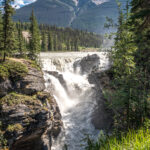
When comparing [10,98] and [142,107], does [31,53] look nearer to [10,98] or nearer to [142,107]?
[10,98]

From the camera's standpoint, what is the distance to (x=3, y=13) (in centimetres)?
1744

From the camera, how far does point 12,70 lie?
611 inches

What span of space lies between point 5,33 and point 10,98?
8.62 metres

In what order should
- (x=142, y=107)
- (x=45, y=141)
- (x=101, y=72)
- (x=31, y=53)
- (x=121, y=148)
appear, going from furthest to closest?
(x=31, y=53) < (x=101, y=72) < (x=45, y=141) < (x=142, y=107) < (x=121, y=148)

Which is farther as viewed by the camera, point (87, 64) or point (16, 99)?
point (87, 64)

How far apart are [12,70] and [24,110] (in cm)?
474

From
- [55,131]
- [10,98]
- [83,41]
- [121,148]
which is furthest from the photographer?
[83,41]

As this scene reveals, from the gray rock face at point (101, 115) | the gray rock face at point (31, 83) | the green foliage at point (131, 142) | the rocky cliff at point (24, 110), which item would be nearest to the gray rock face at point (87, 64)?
the gray rock face at point (101, 115)

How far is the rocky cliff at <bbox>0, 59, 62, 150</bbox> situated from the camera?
13.0 meters

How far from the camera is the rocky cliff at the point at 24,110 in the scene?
13.0 metres

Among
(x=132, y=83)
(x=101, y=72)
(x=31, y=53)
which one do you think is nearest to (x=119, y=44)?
(x=132, y=83)

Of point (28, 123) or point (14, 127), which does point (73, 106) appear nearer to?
point (28, 123)

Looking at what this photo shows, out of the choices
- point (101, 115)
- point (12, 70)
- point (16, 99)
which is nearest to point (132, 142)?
point (16, 99)

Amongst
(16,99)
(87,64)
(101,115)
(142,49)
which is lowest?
(101,115)
